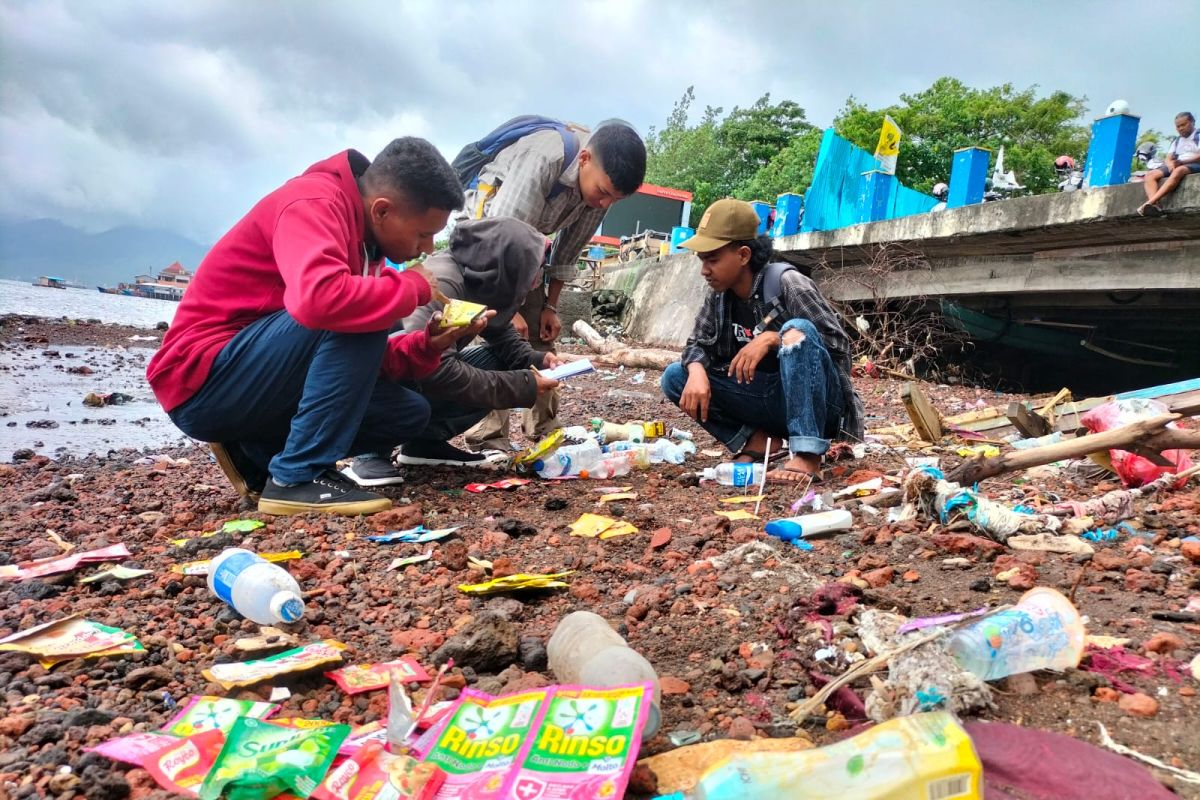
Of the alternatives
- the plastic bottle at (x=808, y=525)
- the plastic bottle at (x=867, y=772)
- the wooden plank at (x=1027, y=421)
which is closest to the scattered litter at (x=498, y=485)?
the plastic bottle at (x=808, y=525)

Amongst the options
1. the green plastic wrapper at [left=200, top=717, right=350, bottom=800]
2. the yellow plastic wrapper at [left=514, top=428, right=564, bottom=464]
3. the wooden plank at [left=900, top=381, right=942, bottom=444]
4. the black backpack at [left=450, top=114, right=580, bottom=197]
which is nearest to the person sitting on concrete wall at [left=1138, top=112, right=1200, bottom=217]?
the wooden plank at [left=900, top=381, right=942, bottom=444]

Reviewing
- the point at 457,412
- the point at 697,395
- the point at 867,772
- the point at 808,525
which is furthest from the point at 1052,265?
the point at 867,772

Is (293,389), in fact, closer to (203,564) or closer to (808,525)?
(203,564)

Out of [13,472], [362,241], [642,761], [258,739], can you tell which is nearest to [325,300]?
[362,241]

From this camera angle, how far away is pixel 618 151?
352 cm

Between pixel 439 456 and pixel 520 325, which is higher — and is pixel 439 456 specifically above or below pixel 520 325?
below

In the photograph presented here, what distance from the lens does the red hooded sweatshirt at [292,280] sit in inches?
92.2

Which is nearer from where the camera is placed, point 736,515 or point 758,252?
point 736,515

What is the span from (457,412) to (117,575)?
1.66 m

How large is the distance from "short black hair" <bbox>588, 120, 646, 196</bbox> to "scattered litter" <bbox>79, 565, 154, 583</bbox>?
2.56 metres

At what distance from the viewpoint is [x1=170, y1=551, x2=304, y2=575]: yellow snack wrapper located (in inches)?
79.7

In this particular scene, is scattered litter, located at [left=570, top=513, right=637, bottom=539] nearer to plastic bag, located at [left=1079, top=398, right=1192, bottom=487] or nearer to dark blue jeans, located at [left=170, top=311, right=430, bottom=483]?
dark blue jeans, located at [left=170, top=311, right=430, bottom=483]

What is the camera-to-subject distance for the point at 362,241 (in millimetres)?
2705

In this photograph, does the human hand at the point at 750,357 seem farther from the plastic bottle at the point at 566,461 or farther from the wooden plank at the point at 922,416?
the wooden plank at the point at 922,416
